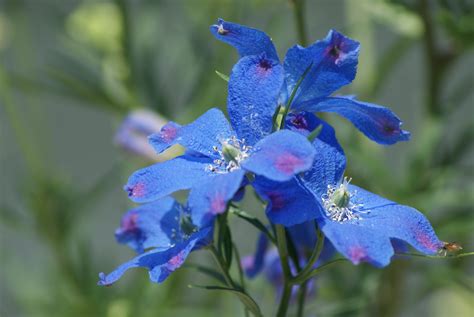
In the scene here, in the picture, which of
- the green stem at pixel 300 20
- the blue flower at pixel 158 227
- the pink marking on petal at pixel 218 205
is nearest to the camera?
the pink marking on petal at pixel 218 205

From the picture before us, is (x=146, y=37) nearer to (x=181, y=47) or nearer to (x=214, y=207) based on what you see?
(x=181, y=47)

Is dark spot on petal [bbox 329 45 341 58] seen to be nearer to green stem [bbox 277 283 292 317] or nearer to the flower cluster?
the flower cluster

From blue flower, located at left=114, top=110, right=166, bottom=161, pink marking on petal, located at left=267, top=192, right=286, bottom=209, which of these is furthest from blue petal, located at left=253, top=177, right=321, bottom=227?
blue flower, located at left=114, top=110, right=166, bottom=161

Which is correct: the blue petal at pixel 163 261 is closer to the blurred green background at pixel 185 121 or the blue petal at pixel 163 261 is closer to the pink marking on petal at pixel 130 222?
the pink marking on petal at pixel 130 222

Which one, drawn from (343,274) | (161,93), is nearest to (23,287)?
(161,93)

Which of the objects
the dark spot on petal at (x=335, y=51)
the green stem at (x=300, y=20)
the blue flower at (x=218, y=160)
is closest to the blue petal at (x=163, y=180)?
the blue flower at (x=218, y=160)

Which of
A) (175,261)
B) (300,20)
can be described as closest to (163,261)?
(175,261)
